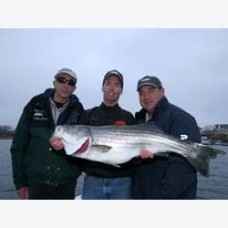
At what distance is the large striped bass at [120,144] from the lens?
3.87 meters

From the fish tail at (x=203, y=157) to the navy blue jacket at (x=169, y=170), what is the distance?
0.06 metres

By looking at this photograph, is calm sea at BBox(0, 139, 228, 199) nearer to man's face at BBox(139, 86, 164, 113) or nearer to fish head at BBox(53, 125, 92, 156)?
fish head at BBox(53, 125, 92, 156)

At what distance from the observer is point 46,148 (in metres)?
4.11

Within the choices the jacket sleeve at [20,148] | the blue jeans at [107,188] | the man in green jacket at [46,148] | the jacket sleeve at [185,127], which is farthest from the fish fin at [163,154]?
the jacket sleeve at [20,148]

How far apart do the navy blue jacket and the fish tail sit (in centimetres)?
6

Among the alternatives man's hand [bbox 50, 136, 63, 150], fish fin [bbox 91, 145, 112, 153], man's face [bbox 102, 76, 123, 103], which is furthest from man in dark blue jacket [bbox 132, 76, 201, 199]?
man's hand [bbox 50, 136, 63, 150]

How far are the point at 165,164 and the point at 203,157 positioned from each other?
1.21 ft

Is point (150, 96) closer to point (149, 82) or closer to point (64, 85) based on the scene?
point (149, 82)

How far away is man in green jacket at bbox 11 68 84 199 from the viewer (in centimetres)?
411

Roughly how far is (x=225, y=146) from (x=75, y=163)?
1.90 meters

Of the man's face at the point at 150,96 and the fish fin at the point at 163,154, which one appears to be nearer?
the fish fin at the point at 163,154

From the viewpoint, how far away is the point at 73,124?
4062mm

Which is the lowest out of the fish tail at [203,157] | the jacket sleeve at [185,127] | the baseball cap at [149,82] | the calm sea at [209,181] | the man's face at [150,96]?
the calm sea at [209,181]

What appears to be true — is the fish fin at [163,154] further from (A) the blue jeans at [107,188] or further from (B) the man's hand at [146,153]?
(A) the blue jeans at [107,188]
